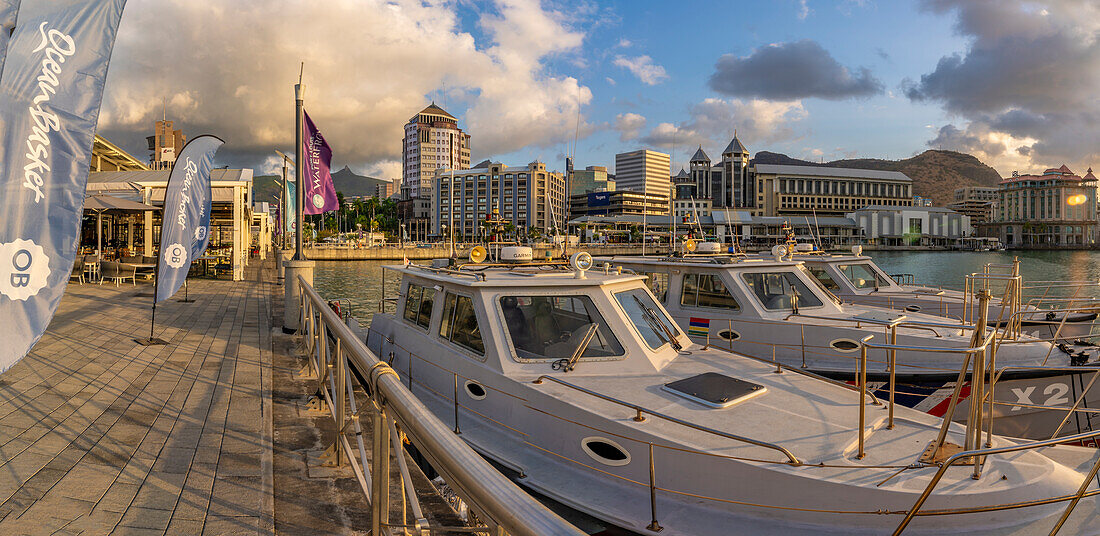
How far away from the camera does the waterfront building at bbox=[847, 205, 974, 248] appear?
5502 inches

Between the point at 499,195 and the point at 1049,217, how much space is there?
6438 inches

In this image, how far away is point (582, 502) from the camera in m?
4.57

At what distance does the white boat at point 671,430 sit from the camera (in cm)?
396

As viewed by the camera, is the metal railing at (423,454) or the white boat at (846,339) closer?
the metal railing at (423,454)

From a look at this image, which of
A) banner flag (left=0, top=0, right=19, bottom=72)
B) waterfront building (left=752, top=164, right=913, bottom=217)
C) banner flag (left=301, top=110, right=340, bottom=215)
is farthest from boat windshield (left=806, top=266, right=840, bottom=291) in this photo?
waterfront building (left=752, top=164, right=913, bottom=217)

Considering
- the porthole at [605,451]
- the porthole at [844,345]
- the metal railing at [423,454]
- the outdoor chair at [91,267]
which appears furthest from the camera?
the outdoor chair at [91,267]

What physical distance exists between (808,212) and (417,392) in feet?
579

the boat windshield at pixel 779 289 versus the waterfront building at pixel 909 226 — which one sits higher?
the waterfront building at pixel 909 226

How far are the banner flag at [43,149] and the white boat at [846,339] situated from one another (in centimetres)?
780

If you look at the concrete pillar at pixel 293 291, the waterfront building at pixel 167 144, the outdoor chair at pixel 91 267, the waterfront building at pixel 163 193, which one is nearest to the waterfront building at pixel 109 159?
the waterfront building at pixel 163 193

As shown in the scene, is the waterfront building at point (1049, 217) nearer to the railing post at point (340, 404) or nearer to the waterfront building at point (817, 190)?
the waterfront building at point (817, 190)

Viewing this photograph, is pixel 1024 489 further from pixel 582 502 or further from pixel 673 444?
pixel 582 502

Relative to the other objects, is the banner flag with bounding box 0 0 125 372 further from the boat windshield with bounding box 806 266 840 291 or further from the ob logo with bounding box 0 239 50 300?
the boat windshield with bounding box 806 266 840 291

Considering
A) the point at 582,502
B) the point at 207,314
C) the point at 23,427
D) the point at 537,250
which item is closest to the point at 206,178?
the point at 207,314
